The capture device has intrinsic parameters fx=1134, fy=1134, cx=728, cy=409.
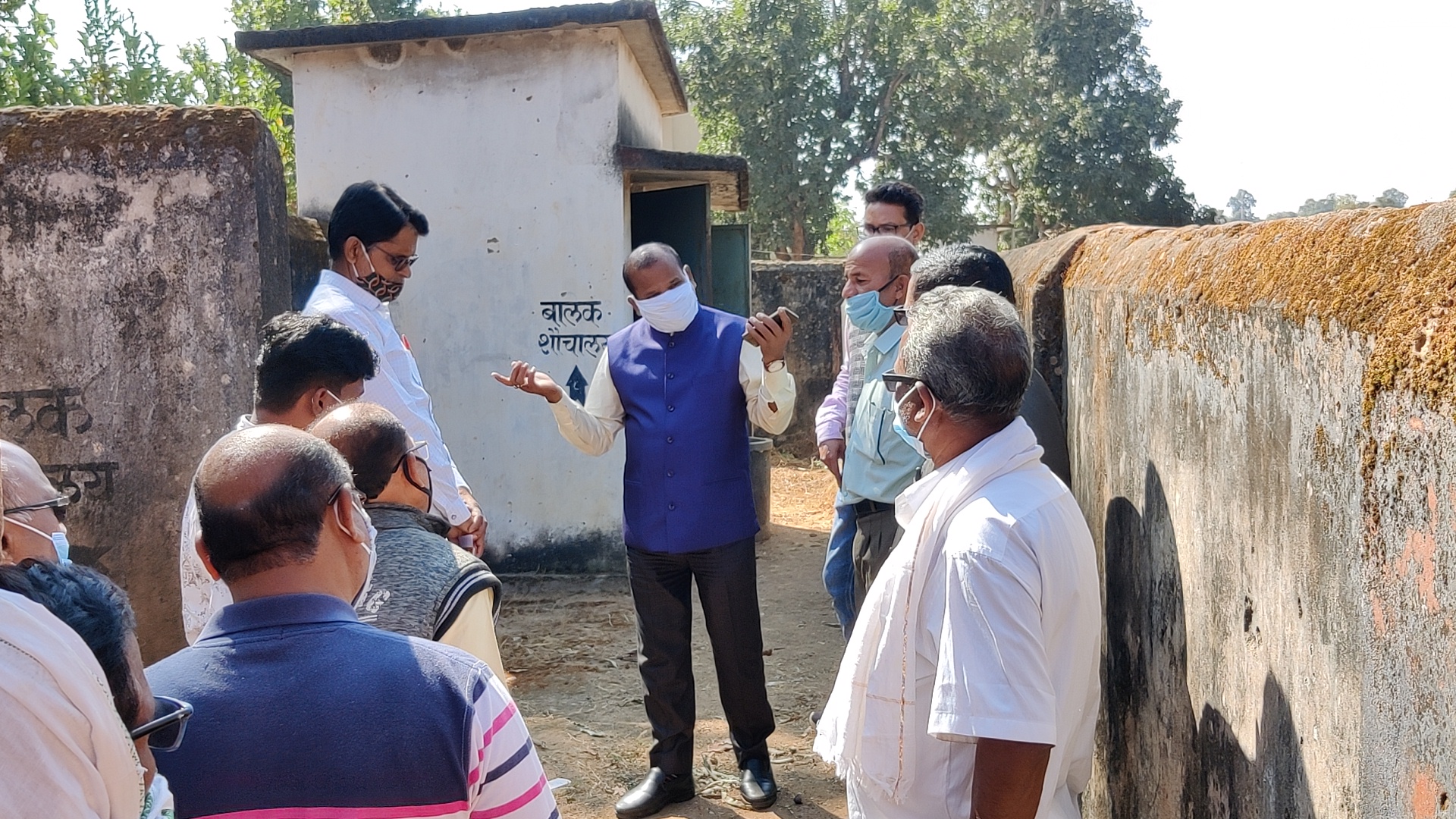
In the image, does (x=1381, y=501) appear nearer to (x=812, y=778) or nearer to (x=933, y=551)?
(x=933, y=551)

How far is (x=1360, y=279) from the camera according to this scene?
55.4 inches

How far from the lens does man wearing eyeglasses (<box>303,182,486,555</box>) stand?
11.1 ft

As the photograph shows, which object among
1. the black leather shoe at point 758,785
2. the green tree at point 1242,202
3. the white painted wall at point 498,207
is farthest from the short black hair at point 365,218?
the green tree at point 1242,202

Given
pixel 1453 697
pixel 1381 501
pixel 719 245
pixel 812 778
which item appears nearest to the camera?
pixel 1453 697

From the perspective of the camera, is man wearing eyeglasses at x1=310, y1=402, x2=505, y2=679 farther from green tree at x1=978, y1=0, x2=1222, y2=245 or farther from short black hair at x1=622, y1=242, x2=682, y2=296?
green tree at x1=978, y1=0, x2=1222, y2=245

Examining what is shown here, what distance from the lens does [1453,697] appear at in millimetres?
1102

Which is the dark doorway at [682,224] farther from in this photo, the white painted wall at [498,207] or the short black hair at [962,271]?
the short black hair at [962,271]

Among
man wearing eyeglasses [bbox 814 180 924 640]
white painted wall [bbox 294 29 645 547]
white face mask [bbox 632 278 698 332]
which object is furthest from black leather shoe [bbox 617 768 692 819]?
white painted wall [bbox 294 29 645 547]

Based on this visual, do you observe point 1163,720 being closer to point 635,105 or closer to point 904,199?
point 904,199

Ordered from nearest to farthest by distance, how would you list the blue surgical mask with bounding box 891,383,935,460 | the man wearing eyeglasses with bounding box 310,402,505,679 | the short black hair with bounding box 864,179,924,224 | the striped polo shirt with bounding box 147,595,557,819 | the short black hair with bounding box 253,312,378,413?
the striped polo shirt with bounding box 147,595,557,819, the man wearing eyeglasses with bounding box 310,402,505,679, the blue surgical mask with bounding box 891,383,935,460, the short black hair with bounding box 253,312,378,413, the short black hair with bounding box 864,179,924,224

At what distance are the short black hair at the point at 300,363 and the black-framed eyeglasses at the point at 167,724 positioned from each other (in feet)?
4.31

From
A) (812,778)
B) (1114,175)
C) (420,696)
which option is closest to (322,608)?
(420,696)

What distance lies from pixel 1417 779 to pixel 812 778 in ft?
11.0

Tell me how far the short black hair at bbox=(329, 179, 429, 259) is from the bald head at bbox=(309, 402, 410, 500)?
163 cm
